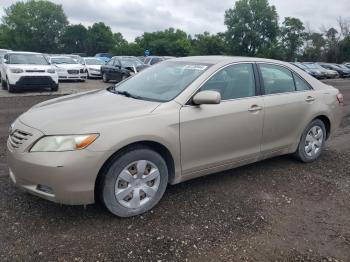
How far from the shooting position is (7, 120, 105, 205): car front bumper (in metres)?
3.36

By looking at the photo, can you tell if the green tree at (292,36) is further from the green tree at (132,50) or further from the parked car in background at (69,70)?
the parked car in background at (69,70)

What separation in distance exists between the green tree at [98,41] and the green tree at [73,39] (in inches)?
50.1

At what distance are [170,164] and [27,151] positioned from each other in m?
1.40

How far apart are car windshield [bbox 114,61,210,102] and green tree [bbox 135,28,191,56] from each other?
71302 mm

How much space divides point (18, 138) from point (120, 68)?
54.2 feet

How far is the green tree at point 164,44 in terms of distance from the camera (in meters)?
77.8

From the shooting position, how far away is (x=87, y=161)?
11.2ft

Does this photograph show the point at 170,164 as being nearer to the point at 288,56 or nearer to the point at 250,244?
the point at 250,244

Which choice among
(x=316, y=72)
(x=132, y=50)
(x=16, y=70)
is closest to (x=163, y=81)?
(x=16, y=70)

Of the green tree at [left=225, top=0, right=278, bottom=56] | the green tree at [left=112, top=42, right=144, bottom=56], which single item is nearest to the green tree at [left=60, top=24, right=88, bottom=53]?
the green tree at [left=112, top=42, right=144, bottom=56]

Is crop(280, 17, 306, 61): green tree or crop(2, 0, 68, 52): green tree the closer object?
crop(280, 17, 306, 61): green tree

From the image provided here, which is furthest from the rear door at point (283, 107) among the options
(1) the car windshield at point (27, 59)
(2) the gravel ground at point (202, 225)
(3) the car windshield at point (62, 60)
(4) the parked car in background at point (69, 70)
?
(3) the car windshield at point (62, 60)

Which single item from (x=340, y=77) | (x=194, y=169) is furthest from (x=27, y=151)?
(x=340, y=77)

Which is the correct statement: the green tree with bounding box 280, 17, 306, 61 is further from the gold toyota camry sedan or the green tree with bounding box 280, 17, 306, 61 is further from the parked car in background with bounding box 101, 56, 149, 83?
the gold toyota camry sedan
